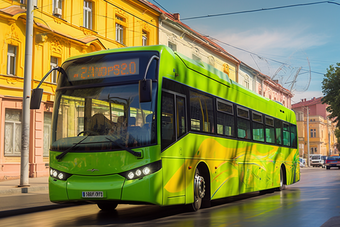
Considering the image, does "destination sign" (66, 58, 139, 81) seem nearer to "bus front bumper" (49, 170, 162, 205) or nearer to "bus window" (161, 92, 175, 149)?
"bus window" (161, 92, 175, 149)

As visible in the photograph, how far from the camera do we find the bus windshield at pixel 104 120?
7.81 metres

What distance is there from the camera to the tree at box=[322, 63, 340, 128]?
3803 centimetres

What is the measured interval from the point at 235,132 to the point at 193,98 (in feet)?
8.98

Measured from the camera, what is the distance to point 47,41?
74.4ft

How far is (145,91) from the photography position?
23.9ft

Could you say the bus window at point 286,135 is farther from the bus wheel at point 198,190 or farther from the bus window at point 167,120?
the bus window at point 167,120

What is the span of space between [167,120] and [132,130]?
82 cm

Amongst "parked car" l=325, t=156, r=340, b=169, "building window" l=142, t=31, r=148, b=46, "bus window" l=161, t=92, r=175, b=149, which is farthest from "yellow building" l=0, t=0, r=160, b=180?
"parked car" l=325, t=156, r=340, b=169

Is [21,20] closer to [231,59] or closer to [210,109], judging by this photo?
[210,109]

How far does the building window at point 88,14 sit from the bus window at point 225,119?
52.8 feet

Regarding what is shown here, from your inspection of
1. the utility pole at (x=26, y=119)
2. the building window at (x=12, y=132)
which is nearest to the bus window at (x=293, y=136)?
the utility pole at (x=26, y=119)

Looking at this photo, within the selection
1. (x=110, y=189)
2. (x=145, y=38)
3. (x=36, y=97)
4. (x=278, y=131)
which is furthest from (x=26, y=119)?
(x=145, y=38)

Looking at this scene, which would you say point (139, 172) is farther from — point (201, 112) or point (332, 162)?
point (332, 162)

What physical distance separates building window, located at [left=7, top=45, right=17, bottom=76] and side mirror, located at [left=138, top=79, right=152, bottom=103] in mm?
15265
